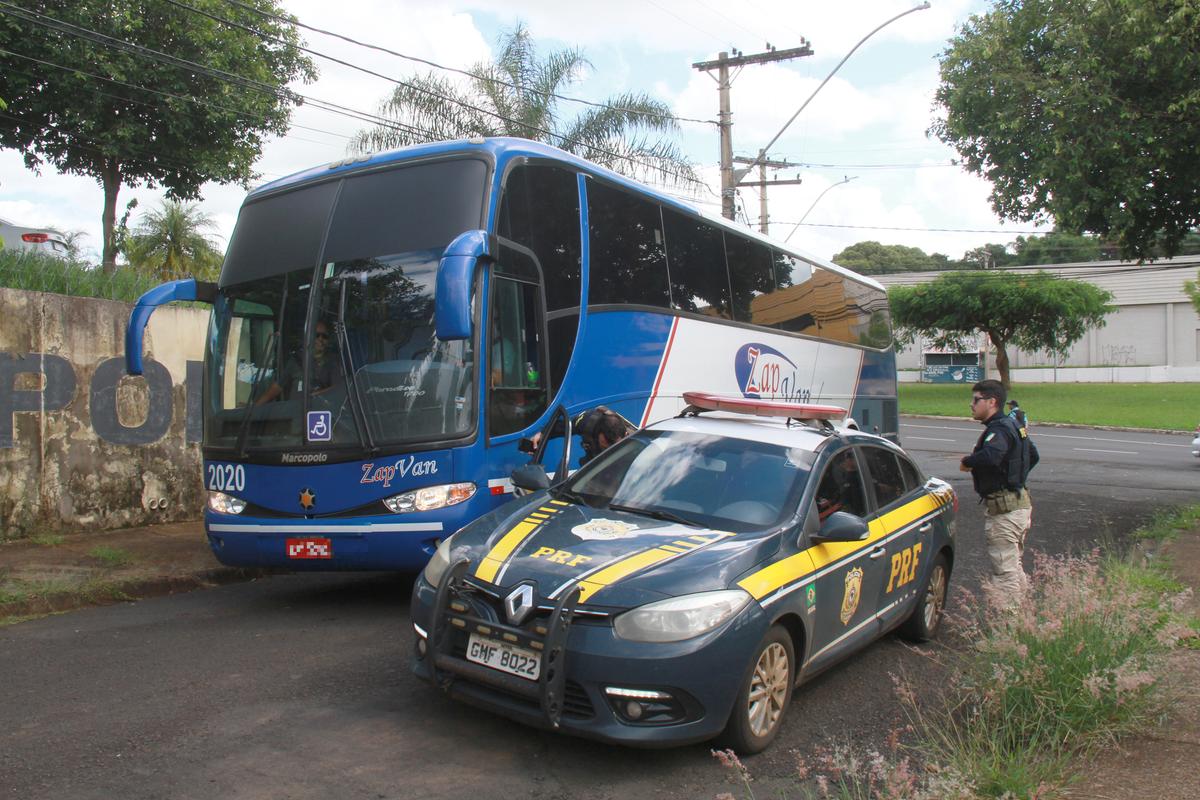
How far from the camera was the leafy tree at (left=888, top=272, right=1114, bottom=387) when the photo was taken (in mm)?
47094

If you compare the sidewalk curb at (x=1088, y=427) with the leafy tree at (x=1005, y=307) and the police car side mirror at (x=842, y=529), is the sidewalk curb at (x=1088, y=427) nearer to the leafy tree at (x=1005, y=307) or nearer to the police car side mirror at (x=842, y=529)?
the leafy tree at (x=1005, y=307)

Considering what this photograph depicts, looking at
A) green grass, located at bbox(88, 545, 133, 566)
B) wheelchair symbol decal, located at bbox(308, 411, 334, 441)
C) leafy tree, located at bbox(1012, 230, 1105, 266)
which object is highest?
leafy tree, located at bbox(1012, 230, 1105, 266)

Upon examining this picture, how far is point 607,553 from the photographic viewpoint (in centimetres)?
479

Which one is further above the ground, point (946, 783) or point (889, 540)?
point (889, 540)

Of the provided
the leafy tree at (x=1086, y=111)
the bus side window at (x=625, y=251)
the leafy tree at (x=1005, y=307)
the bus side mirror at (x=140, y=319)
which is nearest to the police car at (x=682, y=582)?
the bus side window at (x=625, y=251)

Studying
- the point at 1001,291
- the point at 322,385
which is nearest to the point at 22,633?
the point at 322,385

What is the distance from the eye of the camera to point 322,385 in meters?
7.07

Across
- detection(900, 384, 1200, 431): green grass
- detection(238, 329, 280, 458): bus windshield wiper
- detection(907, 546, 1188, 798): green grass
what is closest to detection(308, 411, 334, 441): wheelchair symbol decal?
detection(238, 329, 280, 458): bus windshield wiper

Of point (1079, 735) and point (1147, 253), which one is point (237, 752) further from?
point (1147, 253)

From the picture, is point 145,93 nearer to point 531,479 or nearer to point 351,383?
point 351,383

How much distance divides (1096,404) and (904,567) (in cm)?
3981

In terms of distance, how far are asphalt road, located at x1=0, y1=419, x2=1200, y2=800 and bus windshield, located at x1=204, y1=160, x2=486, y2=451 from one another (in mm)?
1411

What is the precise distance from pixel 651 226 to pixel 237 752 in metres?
6.36

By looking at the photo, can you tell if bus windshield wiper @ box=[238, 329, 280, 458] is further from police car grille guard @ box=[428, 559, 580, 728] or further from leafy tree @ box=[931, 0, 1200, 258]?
leafy tree @ box=[931, 0, 1200, 258]
